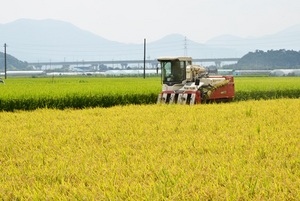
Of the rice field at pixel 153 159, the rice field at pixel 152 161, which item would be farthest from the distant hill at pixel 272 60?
the rice field at pixel 152 161

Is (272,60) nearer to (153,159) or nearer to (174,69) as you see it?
(174,69)

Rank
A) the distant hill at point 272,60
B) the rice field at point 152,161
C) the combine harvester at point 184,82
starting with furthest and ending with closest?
the distant hill at point 272,60 → the combine harvester at point 184,82 → the rice field at point 152,161

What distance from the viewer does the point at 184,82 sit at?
17.5m

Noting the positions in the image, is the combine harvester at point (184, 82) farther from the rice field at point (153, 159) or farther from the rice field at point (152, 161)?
the rice field at point (152, 161)

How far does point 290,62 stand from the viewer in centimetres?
15938

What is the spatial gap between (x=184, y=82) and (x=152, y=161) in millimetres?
12011

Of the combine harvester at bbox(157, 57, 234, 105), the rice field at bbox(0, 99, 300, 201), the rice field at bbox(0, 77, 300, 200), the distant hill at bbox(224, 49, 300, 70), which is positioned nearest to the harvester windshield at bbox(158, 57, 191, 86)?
the combine harvester at bbox(157, 57, 234, 105)

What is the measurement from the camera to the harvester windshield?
57.2 ft

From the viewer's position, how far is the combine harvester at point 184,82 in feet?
55.7

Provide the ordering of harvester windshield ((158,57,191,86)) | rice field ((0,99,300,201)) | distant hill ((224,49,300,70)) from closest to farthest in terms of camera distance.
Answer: rice field ((0,99,300,201)), harvester windshield ((158,57,191,86)), distant hill ((224,49,300,70))

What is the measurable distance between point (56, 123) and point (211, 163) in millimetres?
6293

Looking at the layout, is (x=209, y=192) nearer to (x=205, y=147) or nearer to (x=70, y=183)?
(x=70, y=183)

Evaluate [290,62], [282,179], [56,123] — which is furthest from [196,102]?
[290,62]

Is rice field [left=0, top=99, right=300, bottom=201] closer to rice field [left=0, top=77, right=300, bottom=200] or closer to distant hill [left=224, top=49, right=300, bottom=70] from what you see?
rice field [left=0, top=77, right=300, bottom=200]
